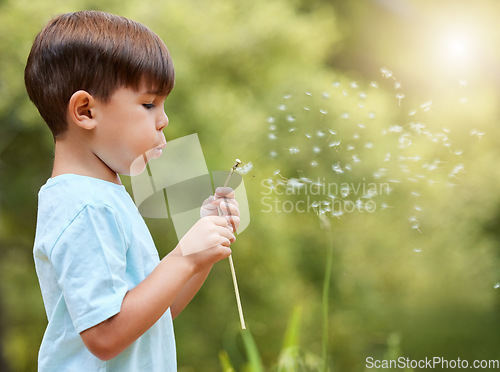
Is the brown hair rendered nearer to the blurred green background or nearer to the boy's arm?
the boy's arm

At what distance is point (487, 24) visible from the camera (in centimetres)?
250

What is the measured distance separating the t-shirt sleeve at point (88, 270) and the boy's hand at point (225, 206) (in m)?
0.15

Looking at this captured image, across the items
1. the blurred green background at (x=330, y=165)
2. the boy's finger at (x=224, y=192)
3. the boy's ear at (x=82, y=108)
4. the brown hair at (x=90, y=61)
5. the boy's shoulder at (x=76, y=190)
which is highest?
the brown hair at (x=90, y=61)

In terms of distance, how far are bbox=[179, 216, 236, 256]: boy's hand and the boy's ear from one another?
150 mm

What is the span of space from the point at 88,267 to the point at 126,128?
0.16 m

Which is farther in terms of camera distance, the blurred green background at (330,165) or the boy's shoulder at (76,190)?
the blurred green background at (330,165)

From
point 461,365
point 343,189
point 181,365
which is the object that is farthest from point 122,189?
point 461,365

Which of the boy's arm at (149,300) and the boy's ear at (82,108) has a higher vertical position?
the boy's ear at (82,108)

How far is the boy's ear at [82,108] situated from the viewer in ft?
1.96

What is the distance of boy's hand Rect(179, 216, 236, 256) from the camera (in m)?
0.58

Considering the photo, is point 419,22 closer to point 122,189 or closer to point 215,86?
point 215,86

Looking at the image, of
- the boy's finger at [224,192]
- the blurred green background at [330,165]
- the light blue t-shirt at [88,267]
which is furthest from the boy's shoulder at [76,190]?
the blurred green background at [330,165]

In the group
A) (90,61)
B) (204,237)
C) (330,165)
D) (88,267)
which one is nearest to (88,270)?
(88,267)

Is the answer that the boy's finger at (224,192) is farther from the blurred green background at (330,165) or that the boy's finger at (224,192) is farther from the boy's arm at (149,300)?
the blurred green background at (330,165)
